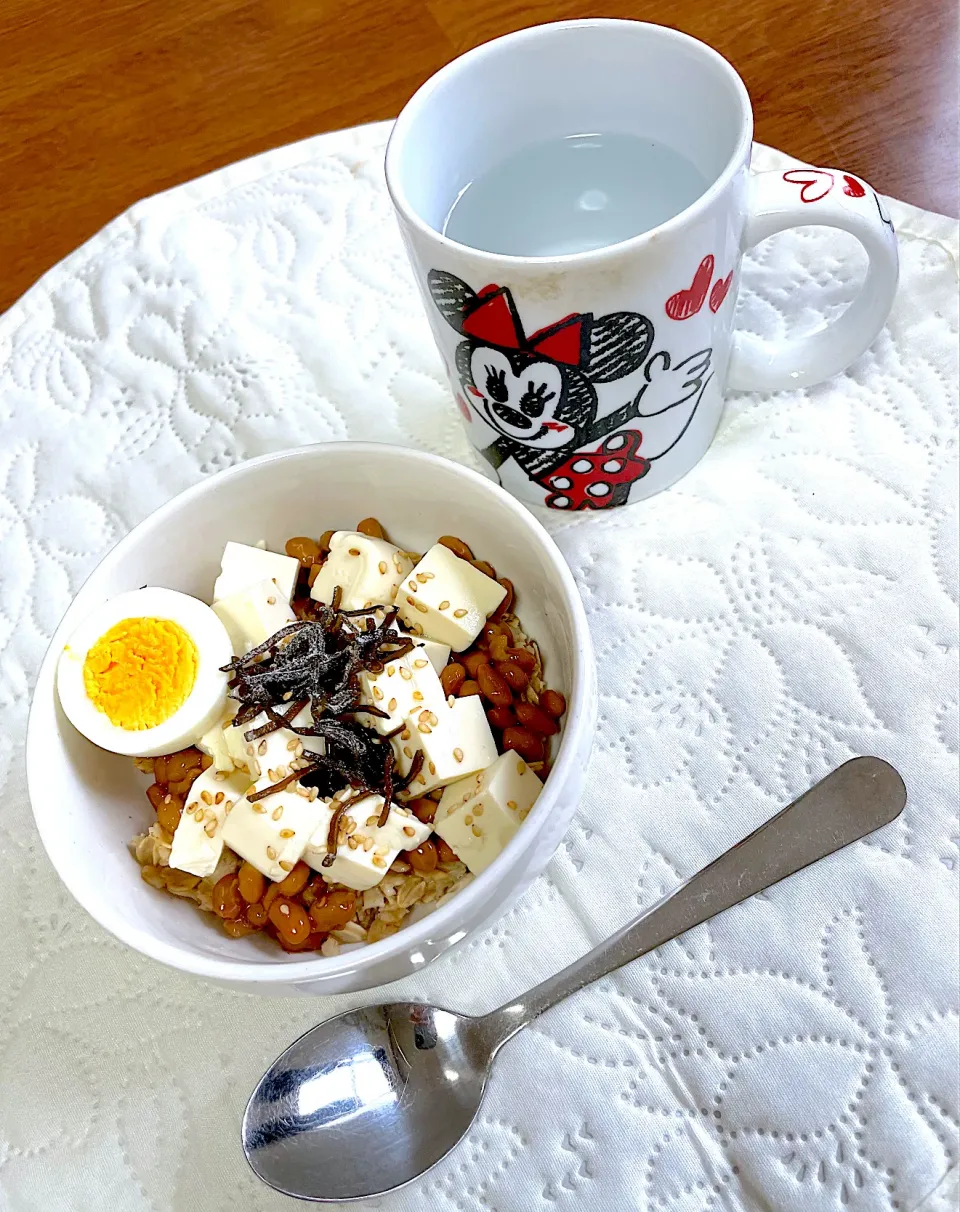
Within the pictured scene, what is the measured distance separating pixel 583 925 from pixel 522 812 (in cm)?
8

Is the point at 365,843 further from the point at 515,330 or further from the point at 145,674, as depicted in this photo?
the point at 515,330

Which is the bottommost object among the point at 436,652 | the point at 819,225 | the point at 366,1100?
the point at 366,1100

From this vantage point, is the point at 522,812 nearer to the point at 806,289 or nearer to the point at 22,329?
the point at 806,289

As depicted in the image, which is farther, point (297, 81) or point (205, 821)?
point (297, 81)

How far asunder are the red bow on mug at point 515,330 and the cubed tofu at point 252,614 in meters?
0.19

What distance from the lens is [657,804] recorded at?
59 cm

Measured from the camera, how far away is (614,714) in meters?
0.63

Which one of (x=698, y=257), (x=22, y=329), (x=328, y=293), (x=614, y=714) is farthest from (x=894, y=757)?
(x=22, y=329)

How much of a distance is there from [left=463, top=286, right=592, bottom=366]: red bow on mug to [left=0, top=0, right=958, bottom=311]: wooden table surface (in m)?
0.36

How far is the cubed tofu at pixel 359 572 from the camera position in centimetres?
61

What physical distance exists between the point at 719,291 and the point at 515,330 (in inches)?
4.6

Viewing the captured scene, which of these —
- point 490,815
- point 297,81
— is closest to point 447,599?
point 490,815

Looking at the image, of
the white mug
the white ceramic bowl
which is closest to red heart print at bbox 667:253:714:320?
the white mug

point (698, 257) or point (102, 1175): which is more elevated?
point (698, 257)
